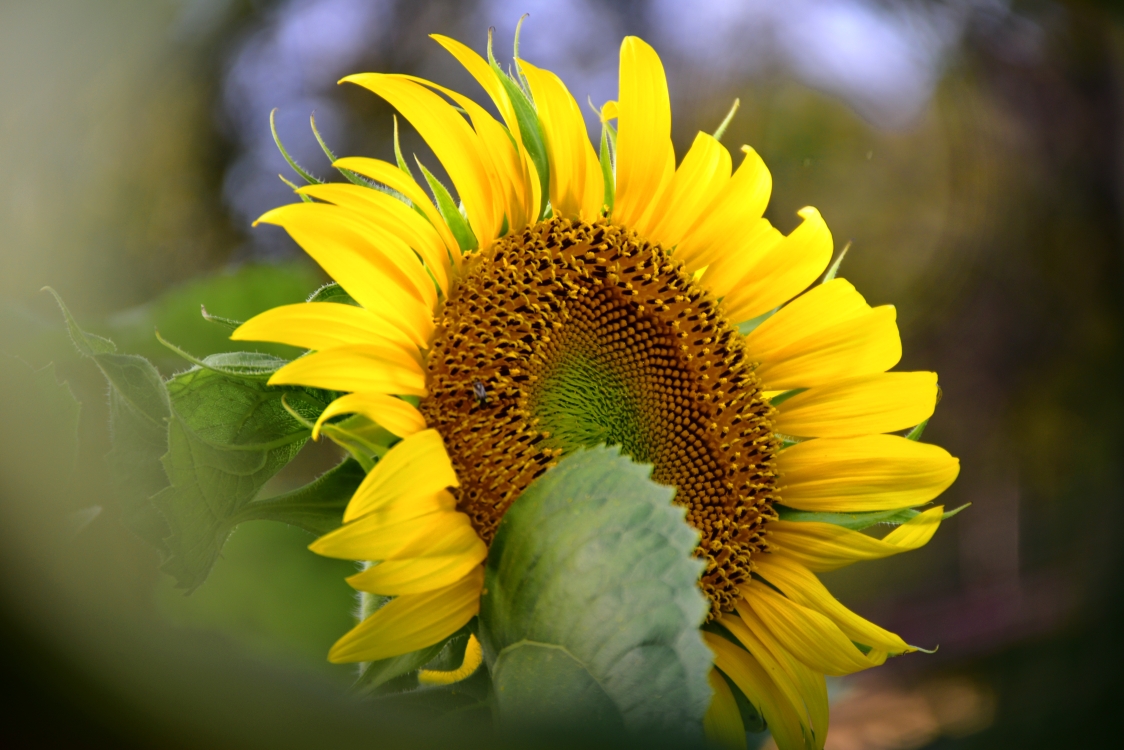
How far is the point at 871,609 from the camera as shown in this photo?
53 cm

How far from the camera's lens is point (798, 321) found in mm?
457

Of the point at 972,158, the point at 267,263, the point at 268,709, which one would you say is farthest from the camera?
the point at 972,158

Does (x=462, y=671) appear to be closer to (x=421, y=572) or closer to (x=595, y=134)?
(x=421, y=572)

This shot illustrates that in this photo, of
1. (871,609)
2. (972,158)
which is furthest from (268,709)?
(972,158)

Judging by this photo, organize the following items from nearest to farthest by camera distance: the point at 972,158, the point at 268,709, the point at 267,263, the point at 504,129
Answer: the point at 268,709, the point at 504,129, the point at 267,263, the point at 972,158

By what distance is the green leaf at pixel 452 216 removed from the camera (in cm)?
35

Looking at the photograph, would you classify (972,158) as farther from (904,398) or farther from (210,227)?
(210,227)

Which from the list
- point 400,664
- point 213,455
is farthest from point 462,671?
point 213,455

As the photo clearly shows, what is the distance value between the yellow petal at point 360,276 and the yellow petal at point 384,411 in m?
0.03

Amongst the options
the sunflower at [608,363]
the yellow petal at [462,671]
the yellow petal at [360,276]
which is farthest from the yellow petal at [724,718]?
the yellow petal at [360,276]

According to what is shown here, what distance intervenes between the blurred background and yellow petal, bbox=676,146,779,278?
5 centimetres

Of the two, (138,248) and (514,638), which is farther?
(138,248)

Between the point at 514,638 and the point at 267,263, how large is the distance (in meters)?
0.29

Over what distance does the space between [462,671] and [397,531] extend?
4.4 inches
